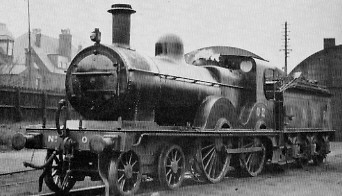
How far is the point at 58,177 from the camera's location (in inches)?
318

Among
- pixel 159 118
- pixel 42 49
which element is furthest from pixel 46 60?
pixel 159 118

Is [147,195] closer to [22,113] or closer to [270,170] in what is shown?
[270,170]

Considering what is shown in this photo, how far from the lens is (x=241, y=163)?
35.0ft

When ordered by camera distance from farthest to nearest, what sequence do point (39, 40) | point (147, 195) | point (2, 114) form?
point (39, 40), point (2, 114), point (147, 195)

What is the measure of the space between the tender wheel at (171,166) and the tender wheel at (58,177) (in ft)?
5.30

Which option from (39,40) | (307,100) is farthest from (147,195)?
(39,40)

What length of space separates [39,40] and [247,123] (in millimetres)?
45124

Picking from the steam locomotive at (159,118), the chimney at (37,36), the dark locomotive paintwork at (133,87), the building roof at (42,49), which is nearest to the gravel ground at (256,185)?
the steam locomotive at (159,118)

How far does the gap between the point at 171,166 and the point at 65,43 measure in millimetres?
42642

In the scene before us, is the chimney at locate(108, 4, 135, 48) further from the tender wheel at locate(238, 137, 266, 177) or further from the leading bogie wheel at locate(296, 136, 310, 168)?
the leading bogie wheel at locate(296, 136, 310, 168)

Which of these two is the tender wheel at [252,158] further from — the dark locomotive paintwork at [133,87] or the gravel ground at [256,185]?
the dark locomotive paintwork at [133,87]

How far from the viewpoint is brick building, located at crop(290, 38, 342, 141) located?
2956cm

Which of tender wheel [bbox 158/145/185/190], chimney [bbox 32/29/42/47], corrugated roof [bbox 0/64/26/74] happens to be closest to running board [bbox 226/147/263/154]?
tender wheel [bbox 158/145/185/190]

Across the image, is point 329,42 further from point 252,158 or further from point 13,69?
point 13,69
